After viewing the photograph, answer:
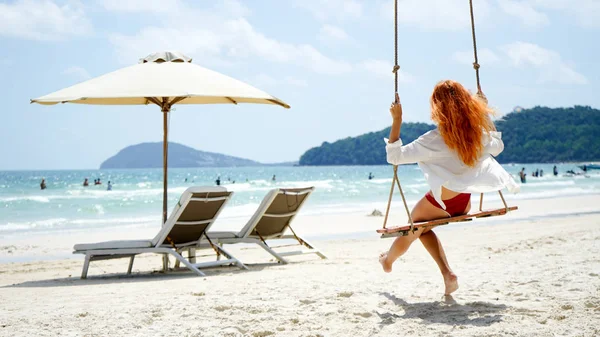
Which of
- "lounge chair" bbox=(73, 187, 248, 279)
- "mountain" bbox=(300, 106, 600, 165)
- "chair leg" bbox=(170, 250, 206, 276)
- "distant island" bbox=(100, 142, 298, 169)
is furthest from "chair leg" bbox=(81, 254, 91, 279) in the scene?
"distant island" bbox=(100, 142, 298, 169)

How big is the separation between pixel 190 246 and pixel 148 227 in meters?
9.32

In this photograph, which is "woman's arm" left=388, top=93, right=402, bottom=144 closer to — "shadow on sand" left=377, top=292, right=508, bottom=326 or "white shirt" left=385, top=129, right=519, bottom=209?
"white shirt" left=385, top=129, right=519, bottom=209

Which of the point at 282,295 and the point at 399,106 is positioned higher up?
the point at 399,106

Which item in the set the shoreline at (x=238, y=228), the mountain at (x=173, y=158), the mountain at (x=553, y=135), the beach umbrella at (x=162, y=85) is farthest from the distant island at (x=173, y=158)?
the beach umbrella at (x=162, y=85)

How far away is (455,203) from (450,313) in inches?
25.0

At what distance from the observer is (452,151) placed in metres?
3.82

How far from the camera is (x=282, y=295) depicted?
15.2 feet

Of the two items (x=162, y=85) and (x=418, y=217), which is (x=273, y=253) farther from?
(x=418, y=217)

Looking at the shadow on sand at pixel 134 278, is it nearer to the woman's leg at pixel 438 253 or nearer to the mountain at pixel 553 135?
the woman's leg at pixel 438 253

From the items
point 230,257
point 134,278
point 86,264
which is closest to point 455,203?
point 230,257

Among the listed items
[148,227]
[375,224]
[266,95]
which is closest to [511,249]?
[266,95]

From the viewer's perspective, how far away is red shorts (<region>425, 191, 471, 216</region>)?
3947 mm

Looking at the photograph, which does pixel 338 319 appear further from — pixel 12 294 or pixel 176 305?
pixel 12 294

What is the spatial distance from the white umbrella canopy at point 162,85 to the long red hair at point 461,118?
9.44ft
